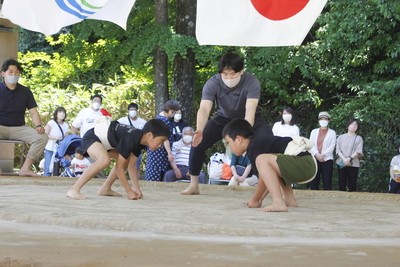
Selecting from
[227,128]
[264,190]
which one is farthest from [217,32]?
[264,190]

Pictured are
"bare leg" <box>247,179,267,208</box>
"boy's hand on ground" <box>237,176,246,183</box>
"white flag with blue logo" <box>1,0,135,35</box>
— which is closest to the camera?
"bare leg" <box>247,179,267,208</box>

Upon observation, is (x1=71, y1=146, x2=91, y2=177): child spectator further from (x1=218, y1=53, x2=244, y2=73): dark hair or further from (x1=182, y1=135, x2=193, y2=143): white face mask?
(x1=218, y1=53, x2=244, y2=73): dark hair

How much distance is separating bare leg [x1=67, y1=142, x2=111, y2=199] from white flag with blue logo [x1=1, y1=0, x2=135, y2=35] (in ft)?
3.61

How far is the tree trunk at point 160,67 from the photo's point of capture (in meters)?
9.49

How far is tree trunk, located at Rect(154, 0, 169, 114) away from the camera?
31.1ft

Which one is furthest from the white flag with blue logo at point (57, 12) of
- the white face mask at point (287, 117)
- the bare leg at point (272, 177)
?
the white face mask at point (287, 117)

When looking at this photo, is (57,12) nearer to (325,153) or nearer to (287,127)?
(287,127)

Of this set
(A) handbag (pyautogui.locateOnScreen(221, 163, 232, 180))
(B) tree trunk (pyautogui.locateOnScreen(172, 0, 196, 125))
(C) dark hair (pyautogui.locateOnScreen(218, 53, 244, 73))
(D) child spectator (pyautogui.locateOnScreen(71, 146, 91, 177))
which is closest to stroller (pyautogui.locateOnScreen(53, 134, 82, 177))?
A: (D) child spectator (pyautogui.locateOnScreen(71, 146, 91, 177))

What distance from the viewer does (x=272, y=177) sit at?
3.94 metres

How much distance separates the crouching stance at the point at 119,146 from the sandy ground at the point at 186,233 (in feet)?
0.52

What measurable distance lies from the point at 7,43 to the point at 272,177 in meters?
5.51

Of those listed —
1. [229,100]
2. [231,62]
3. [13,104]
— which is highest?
[231,62]

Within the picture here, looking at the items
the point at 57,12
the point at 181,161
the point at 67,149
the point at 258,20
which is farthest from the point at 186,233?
the point at 67,149

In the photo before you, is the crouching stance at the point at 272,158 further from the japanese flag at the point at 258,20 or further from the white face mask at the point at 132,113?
the white face mask at the point at 132,113
